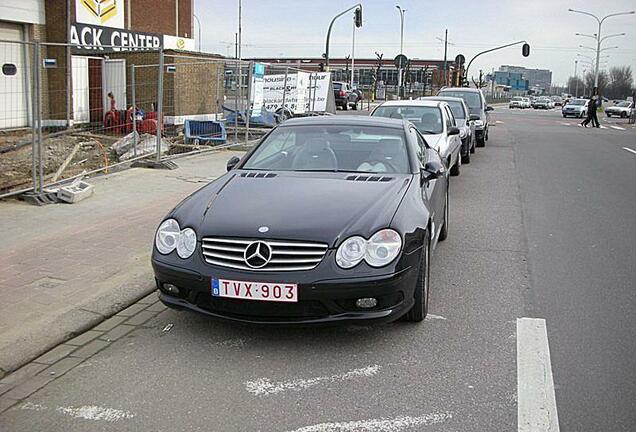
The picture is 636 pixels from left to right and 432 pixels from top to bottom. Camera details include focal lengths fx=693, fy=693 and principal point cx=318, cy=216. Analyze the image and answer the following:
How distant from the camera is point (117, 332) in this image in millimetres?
4879

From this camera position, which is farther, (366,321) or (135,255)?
(135,255)

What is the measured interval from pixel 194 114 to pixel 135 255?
15023 millimetres

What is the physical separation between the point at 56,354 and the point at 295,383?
1648 mm

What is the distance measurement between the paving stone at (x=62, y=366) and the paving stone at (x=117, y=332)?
0.36 meters

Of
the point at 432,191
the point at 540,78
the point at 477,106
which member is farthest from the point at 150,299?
the point at 540,78

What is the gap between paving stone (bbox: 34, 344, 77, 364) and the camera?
440 cm

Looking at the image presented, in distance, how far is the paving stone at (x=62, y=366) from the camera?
420cm

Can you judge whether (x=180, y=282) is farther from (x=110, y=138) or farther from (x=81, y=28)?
(x=81, y=28)

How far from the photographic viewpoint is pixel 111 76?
21.6m

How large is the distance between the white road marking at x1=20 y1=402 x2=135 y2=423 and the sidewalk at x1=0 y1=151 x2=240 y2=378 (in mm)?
575

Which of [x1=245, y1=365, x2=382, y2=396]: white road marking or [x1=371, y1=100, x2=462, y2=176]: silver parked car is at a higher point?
[x1=371, y1=100, x2=462, y2=176]: silver parked car

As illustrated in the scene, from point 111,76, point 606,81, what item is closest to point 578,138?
point 111,76

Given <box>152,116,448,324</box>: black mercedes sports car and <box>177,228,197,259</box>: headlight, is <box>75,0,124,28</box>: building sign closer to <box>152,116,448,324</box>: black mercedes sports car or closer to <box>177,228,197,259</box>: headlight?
<box>152,116,448,324</box>: black mercedes sports car

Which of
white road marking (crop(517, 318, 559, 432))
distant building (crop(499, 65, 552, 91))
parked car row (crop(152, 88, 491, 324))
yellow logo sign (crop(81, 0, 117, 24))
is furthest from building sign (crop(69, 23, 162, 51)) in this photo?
distant building (crop(499, 65, 552, 91))
